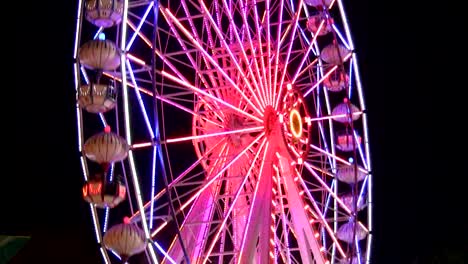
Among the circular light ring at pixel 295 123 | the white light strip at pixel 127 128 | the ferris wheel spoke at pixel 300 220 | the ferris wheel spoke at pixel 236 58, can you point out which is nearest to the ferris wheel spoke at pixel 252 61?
the ferris wheel spoke at pixel 236 58

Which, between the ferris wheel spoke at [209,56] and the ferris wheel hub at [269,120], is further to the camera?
the ferris wheel hub at [269,120]

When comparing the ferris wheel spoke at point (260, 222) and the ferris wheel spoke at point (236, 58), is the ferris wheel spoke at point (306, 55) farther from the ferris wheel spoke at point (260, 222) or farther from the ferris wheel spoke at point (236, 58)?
the ferris wheel spoke at point (260, 222)

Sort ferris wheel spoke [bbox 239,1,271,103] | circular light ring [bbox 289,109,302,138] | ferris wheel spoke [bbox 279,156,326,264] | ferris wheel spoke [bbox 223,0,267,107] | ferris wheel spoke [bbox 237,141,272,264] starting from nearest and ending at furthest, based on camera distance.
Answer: ferris wheel spoke [bbox 237,141,272,264] → ferris wheel spoke [bbox 279,156,326,264] → ferris wheel spoke [bbox 223,0,267,107] → ferris wheel spoke [bbox 239,1,271,103] → circular light ring [bbox 289,109,302,138]

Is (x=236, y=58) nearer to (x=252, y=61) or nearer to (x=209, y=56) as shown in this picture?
(x=252, y=61)

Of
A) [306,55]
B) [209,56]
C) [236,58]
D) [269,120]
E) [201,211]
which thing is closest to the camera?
[209,56]

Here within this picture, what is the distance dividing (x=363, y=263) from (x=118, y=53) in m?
5.87

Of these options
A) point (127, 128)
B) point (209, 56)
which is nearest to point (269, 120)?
point (209, 56)

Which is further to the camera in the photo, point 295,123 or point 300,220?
point 295,123

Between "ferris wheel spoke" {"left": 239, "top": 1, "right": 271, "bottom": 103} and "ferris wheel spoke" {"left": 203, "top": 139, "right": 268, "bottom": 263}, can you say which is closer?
"ferris wheel spoke" {"left": 203, "top": 139, "right": 268, "bottom": 263}

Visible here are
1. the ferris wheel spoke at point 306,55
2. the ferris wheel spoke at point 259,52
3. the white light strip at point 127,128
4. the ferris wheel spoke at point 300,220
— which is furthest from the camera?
the ferris wheel spoke at point 306,55

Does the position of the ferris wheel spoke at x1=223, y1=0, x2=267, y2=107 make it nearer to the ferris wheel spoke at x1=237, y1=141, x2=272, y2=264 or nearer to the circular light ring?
the circular light ring

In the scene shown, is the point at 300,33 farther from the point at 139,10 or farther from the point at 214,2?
the point at 139,10

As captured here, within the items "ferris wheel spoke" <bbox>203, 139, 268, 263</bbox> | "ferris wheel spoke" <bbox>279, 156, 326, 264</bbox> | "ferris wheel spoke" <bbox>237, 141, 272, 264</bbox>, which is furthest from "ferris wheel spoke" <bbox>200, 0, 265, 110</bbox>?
"ferris wheel spoke" <bbox>237, 141, 272, 264</bbox>

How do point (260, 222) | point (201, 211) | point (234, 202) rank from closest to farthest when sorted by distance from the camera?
point (260, 222)
point (234, 202)
point (201, 211)
